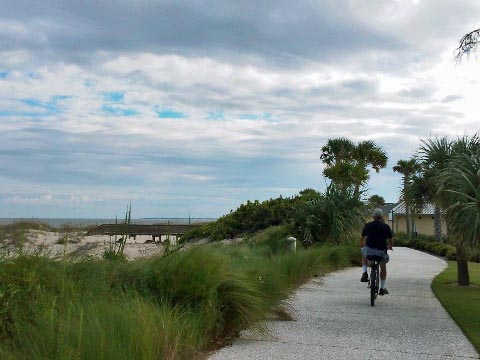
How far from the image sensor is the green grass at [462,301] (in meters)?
9.23

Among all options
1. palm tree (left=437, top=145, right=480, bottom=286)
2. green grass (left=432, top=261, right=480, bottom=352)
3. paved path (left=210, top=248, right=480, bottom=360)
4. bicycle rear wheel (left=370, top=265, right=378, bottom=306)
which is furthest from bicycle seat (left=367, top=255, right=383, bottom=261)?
palm tree (left=437, top=145, right=480, bottom=286)

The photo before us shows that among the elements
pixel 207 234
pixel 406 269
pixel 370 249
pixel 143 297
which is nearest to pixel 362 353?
pixel 143 297

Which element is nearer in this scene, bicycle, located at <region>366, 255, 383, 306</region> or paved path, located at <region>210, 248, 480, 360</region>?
paved path, located at <region>210, 248, 480, 360</region>

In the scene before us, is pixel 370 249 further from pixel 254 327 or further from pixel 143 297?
pixel 143 297

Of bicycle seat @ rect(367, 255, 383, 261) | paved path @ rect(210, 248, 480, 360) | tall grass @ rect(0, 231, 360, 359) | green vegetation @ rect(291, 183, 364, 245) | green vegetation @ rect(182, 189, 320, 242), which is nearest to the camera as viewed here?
tall grass @ rect(0, 231, 360, 359)

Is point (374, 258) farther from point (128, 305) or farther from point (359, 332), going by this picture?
point (128, 305)

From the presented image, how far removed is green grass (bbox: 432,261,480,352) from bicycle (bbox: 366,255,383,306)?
1289 millimetres

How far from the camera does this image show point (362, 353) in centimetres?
736

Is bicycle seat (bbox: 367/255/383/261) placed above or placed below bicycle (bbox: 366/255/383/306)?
above

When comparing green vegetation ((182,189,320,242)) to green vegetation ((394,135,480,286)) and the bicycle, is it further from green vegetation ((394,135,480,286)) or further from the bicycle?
the bicycle

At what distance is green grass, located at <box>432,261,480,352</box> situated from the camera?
923 cm

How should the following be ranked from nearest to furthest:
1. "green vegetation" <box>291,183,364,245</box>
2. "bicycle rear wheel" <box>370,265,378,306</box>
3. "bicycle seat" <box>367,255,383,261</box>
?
1. "bicycle rear wheel" <box>370,265,378,306</box>
2. "bicycle seat" <box>367,255,383,261</box>
3. "green vegetation" <box>291,183,364,245</box>

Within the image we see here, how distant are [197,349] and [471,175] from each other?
29.1ft

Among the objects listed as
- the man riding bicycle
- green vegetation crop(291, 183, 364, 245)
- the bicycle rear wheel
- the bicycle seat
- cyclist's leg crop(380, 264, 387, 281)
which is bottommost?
the bicycle rear wheel
